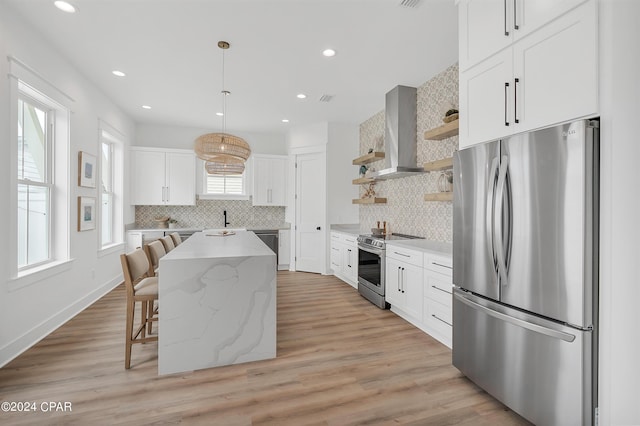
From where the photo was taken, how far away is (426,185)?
12.7 feet

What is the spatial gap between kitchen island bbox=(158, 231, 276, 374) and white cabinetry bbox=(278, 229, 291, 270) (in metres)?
3.55

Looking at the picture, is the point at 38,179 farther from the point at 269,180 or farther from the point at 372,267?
the point at 372,267

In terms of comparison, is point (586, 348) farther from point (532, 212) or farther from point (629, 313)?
point (532, 212)

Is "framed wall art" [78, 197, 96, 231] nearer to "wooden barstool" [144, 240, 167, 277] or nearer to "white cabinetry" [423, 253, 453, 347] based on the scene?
"wooden barstool" [144, 240, 167, 277]

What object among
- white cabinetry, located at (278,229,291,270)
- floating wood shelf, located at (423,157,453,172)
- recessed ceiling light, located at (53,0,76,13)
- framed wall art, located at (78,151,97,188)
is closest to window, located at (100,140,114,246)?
Result: framed wall art, located at (78,151,97,188)

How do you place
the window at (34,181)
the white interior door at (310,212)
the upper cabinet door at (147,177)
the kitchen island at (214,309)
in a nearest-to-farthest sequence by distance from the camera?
1. the kitchen island at (214,309)
2. the window at (34,181)
3. the upper cabinet door at (147,177)
4. the white interior door at (310,212)

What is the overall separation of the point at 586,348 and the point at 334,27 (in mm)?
2955

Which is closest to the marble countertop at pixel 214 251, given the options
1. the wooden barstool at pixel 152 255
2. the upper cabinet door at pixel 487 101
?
the wooden barstool at pixel 152 255

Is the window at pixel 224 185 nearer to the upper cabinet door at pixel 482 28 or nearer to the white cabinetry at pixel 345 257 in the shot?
the white cabinetry at pixel 345 257

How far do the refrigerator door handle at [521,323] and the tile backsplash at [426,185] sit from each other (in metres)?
1.48

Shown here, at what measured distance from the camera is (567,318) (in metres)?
1.50

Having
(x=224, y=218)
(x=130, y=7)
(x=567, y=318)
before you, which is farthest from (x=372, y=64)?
(x=224, y=218)

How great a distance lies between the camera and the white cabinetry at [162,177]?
559 centimetres

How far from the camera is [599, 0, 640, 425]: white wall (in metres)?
1.37
